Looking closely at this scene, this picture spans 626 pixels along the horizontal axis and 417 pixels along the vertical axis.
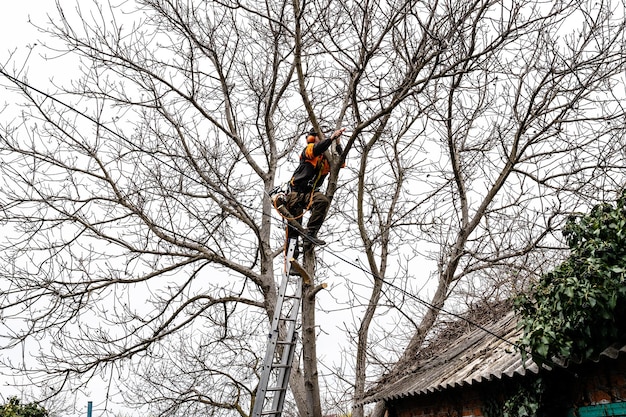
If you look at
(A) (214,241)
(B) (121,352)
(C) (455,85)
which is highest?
(C) (455,85)

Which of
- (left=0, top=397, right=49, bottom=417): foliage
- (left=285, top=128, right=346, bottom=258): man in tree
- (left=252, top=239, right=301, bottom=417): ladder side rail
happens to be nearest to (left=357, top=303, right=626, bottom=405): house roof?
(left=252, top=239, right=301, bottom=417): ladder side rail

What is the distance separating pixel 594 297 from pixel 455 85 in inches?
246

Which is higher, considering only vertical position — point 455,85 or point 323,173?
point 455,85

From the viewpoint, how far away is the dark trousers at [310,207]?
8.48 meters

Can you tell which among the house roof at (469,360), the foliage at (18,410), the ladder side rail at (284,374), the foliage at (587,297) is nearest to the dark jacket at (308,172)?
the ladder side rail at (284,374)

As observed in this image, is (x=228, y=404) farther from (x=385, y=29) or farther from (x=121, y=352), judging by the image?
(x=385, y=29)

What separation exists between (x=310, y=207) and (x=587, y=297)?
438 centimetres

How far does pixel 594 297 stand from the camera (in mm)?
4875

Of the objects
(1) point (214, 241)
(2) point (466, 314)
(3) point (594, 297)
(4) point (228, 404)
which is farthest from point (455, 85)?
(4) point (228, 404)

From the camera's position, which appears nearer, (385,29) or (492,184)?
(385,29)

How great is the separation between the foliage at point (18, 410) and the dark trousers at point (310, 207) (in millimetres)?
9619

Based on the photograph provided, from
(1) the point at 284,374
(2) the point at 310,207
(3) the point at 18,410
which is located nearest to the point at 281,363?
(1) the point at 284,374

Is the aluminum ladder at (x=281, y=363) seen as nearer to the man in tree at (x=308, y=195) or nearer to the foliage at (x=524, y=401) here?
the man in tree at (x=308, y=195)

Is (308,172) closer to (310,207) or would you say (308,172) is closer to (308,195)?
(308,195)
